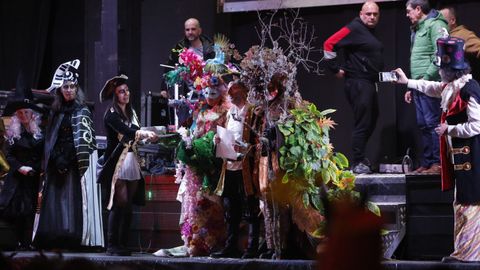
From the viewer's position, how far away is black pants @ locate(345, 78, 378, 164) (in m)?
8.97

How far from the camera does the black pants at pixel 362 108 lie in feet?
29.4

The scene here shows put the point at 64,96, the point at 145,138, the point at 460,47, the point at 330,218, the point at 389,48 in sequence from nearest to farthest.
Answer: the point at 330,218 → the point at 460,47 → the point at 145,138 → the point at 64,96 → the point at 389,48

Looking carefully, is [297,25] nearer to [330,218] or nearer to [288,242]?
[288,242]

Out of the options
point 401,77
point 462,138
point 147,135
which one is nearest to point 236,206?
point 147,135

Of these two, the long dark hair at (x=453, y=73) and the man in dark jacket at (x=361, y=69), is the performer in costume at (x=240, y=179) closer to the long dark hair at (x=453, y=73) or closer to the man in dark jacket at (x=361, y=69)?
the long dark hair at (x=453, y=73)

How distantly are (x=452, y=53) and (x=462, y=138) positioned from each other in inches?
25.6

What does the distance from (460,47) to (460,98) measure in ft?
1.27

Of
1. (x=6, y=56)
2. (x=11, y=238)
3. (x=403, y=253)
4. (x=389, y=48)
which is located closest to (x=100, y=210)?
(x=11, y=238)

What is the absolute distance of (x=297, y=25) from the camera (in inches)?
422

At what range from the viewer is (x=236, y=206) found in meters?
7.61

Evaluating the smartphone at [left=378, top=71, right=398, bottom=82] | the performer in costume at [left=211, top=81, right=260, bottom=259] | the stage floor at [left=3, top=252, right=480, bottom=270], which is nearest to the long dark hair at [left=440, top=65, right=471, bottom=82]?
the smartphone at [left=378, top=71, right=398, bottom=82]

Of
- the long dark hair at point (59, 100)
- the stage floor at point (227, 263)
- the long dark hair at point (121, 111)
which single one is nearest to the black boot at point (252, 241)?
the stage floor at point (227, 263)

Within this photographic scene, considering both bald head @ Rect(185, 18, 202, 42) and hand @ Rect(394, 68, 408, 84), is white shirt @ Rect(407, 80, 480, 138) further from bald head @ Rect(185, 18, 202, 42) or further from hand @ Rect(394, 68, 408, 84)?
bald head @ Rect(185, 18, 202, 42)

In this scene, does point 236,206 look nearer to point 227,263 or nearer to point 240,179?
point 240,179
